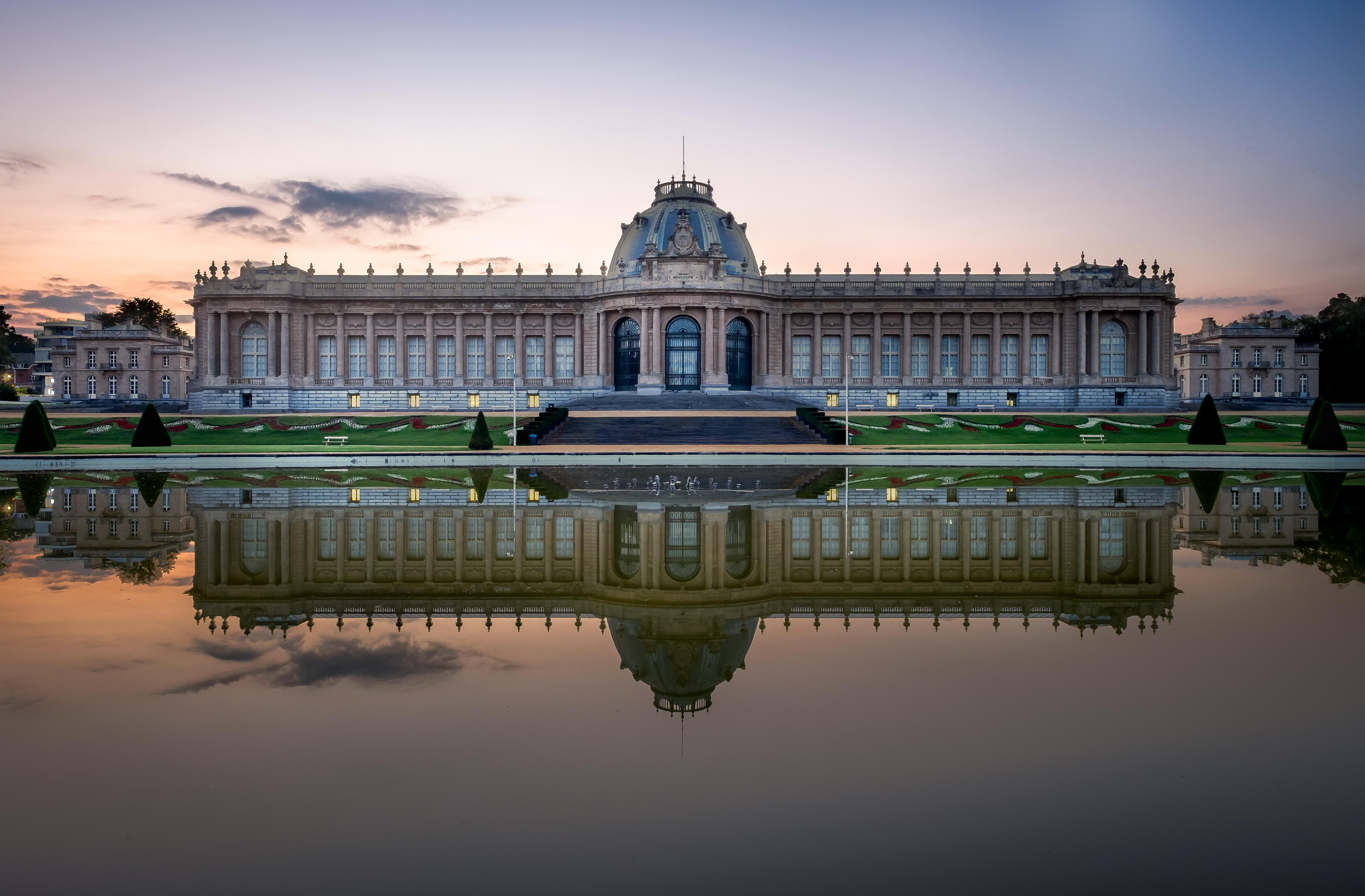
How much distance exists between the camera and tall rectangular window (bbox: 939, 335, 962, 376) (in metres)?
82.7

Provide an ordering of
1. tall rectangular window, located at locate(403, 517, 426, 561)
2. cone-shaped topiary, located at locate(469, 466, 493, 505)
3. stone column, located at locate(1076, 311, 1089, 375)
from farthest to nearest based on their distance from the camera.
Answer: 1. stone column, located at locate(1076, 311, 1089, 375)
2. cone-shaped topiary, located at locate(469, 466, 493, 505)
3. tall rectangular window, located at locate(403, 517, 426, 561)

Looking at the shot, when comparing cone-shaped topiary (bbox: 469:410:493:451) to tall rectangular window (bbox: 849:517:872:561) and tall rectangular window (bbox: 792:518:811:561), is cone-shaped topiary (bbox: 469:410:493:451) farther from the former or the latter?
tall rectangular window (bbox: 849:517:872:561)

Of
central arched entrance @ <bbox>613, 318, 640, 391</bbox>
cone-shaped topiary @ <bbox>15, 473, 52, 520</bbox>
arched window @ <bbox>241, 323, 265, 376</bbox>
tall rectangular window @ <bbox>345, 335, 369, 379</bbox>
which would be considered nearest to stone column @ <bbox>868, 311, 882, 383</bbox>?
central arched entrance @ <bbox>613, 318, 640, 391</bbox>

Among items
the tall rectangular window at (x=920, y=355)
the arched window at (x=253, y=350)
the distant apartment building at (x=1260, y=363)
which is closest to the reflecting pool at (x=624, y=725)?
the tall rectangular window at (x=920, y=355)

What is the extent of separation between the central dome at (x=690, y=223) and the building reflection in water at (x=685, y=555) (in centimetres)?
5769

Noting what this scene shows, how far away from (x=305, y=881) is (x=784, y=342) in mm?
78002

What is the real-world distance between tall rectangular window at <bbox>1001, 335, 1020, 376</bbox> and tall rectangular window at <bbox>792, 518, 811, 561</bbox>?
223ft

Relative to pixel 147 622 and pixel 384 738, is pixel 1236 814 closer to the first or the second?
pixel 384 738

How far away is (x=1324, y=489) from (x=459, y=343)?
68.7m

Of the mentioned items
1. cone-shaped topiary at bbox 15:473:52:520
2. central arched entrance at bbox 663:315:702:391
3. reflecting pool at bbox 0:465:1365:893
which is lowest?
reflecting pool at bbox 0:465:1365:893

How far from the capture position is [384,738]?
25.1 feet

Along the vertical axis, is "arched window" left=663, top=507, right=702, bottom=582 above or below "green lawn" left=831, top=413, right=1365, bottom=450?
below

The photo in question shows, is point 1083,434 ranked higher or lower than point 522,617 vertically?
higher

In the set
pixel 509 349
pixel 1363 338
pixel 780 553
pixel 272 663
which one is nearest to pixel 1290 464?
pixel 780 553
